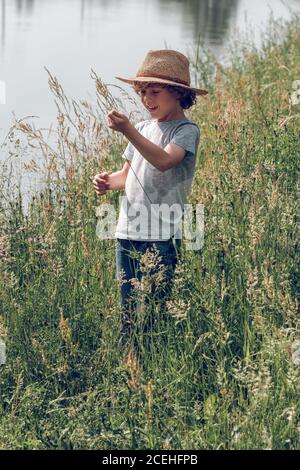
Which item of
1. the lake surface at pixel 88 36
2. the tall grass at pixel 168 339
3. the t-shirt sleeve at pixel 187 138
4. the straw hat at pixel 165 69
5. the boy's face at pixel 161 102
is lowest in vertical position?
the tall grass at pixel 168 339

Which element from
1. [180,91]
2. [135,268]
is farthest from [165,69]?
[135,268]

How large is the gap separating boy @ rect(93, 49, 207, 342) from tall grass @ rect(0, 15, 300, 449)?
125 mm

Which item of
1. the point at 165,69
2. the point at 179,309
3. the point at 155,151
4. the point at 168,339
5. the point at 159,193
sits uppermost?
the point at 165,69

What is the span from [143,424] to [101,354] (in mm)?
583

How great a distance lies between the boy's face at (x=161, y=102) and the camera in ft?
13.2

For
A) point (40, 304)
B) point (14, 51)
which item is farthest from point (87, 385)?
point (14, 51)

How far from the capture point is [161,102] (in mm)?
4039

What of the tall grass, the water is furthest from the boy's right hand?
the water

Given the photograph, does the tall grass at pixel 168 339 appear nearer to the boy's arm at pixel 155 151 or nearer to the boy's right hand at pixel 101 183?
the boy's right hand at pixel 101 183

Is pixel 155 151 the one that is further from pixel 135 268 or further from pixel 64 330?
pixel 64 330

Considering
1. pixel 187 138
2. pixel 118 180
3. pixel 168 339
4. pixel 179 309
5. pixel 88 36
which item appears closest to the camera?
pixel 179 309

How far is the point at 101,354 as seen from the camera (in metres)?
3.96

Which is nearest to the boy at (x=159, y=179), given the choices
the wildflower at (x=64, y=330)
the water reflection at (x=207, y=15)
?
the wildflower at (x=64, y=330)

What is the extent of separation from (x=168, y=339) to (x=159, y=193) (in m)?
0.60
